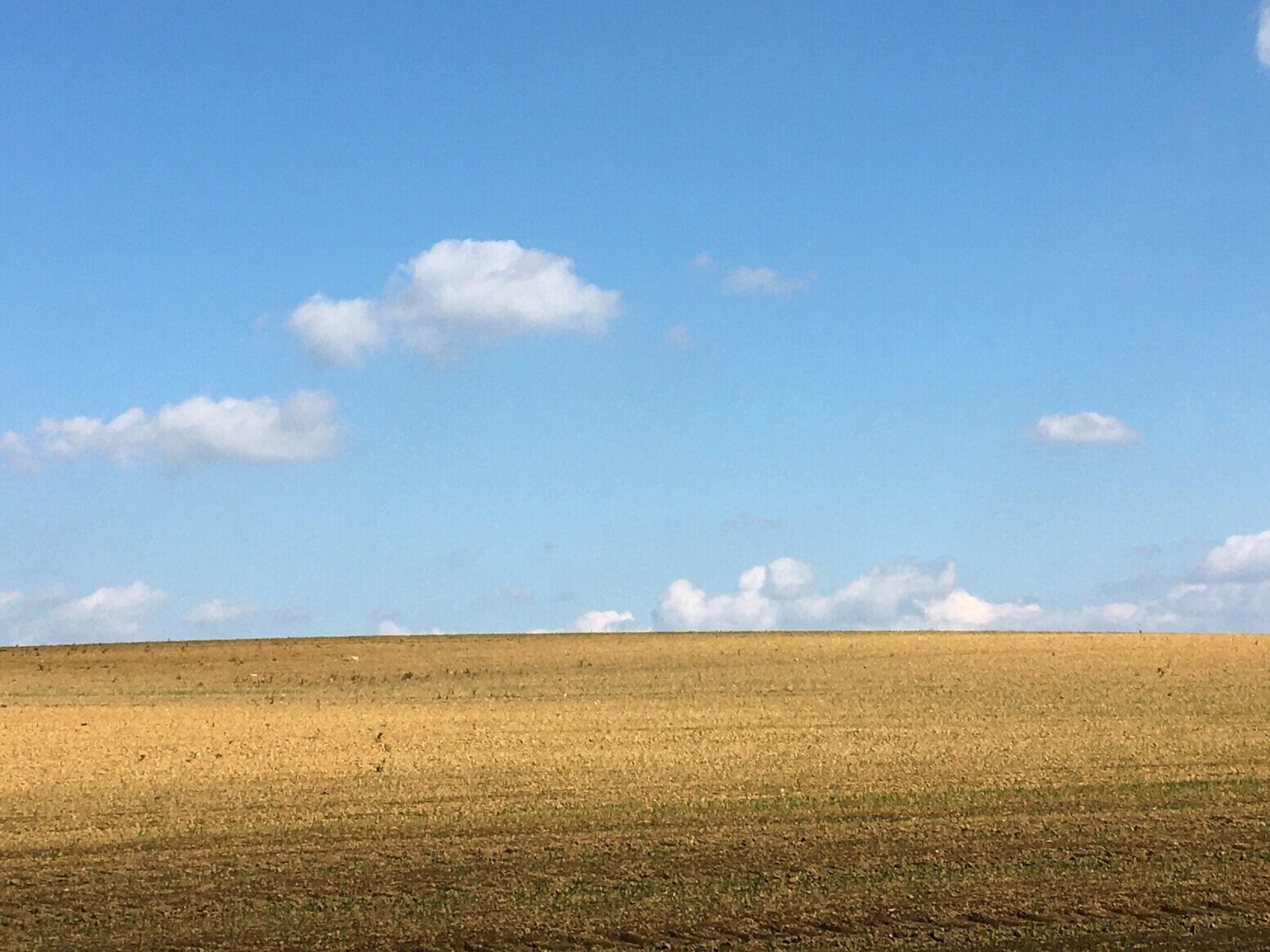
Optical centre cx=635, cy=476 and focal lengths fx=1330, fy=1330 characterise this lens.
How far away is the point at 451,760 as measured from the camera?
76.2ft

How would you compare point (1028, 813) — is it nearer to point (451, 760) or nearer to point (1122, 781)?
point (1122, 781)

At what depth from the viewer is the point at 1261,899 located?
13055 mm

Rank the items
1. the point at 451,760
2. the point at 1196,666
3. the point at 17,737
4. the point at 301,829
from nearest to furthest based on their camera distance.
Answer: the point at 301,829 < the point at 451,760 < the point at 17,737 < the point at 1196,666

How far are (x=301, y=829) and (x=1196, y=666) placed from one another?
3494 centimetres

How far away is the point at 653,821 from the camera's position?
17.1 m

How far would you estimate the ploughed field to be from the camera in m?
12.5

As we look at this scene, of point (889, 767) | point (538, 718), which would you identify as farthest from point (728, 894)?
point (538, 718)

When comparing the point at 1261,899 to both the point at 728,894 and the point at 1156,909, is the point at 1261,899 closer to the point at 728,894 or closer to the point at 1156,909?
the point at 1156,909

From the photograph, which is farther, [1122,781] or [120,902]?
[1122,781]

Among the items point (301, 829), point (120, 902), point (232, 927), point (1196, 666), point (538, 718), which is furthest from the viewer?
point (1196, 666)

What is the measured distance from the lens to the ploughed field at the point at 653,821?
12453 millimetres

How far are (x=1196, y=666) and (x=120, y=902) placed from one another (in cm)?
3835

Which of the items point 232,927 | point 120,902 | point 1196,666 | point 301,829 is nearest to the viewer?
point 232,927

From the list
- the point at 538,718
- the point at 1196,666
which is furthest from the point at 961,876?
the point at 1196,666
